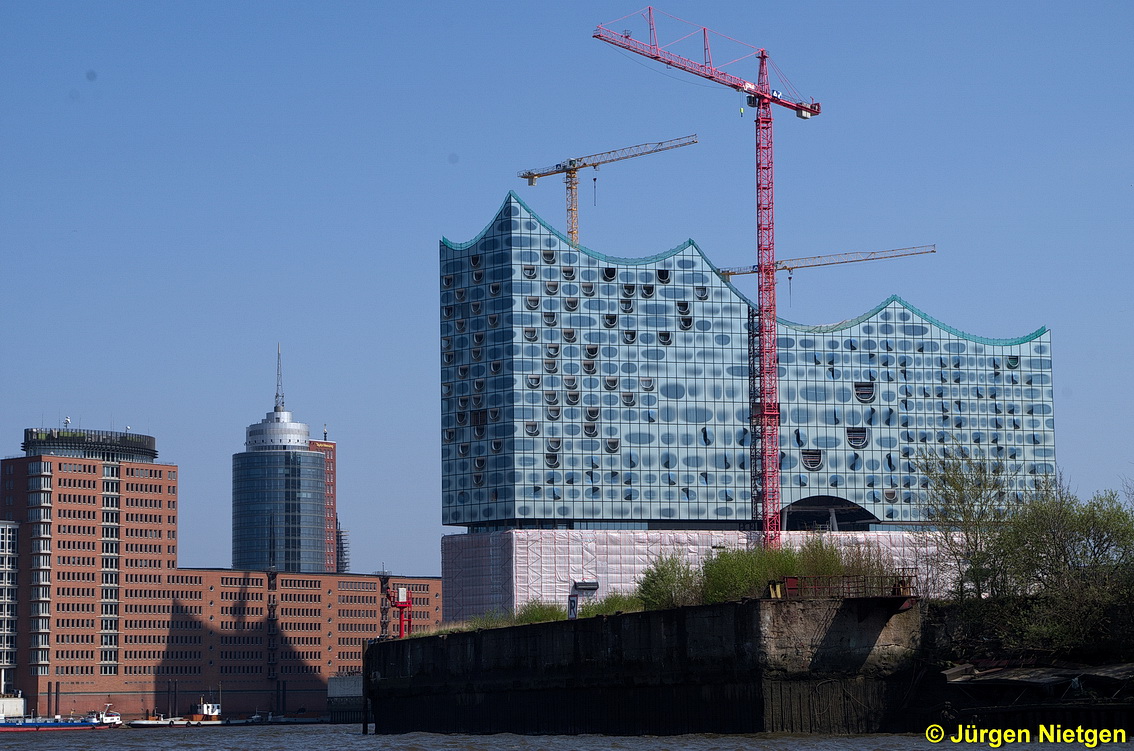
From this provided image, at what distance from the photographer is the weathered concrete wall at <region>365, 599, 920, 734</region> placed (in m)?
73.0

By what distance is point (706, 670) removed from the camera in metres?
76.9

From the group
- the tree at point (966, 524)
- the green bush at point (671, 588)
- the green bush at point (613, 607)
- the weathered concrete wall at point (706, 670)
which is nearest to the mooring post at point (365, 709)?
the green bush at point (613, 607)

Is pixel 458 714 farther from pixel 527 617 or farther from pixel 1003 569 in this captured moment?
pixel 1003 569

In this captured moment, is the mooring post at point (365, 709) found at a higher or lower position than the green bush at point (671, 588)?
lower

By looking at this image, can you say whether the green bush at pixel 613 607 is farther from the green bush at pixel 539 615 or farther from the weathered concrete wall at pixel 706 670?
the weathered concrete wall at pixel 706 670

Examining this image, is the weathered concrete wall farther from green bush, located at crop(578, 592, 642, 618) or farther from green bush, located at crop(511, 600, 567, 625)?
green bush, located at crop(511, 600, 567, 625)

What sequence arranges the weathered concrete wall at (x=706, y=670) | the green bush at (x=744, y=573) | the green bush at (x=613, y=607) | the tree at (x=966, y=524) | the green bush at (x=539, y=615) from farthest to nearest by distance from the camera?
the green bush at (x=539, y=615), the green bush at (x=613, y=607), the green bush at (x=744, y=573), the tree at (x=966, y=524), the weathered concrete wall at (x=706, y=670)

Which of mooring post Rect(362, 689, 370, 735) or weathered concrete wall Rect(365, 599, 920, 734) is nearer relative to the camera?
weathered concrete wall Rect(365, 599, 920, 734)

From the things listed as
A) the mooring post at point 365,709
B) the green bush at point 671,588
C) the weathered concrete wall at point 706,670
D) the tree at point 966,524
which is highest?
the tree at point 966,524

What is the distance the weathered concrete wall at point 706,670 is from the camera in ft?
240

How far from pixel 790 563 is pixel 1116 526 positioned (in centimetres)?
1736

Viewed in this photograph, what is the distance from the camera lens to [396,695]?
121 metres

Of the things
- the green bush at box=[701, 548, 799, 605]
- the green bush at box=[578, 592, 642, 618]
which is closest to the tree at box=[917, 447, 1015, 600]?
the green bush at box=[701, 548, 799, 605]

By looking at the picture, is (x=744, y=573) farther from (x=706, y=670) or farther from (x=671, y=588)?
(x=706, y=670)
